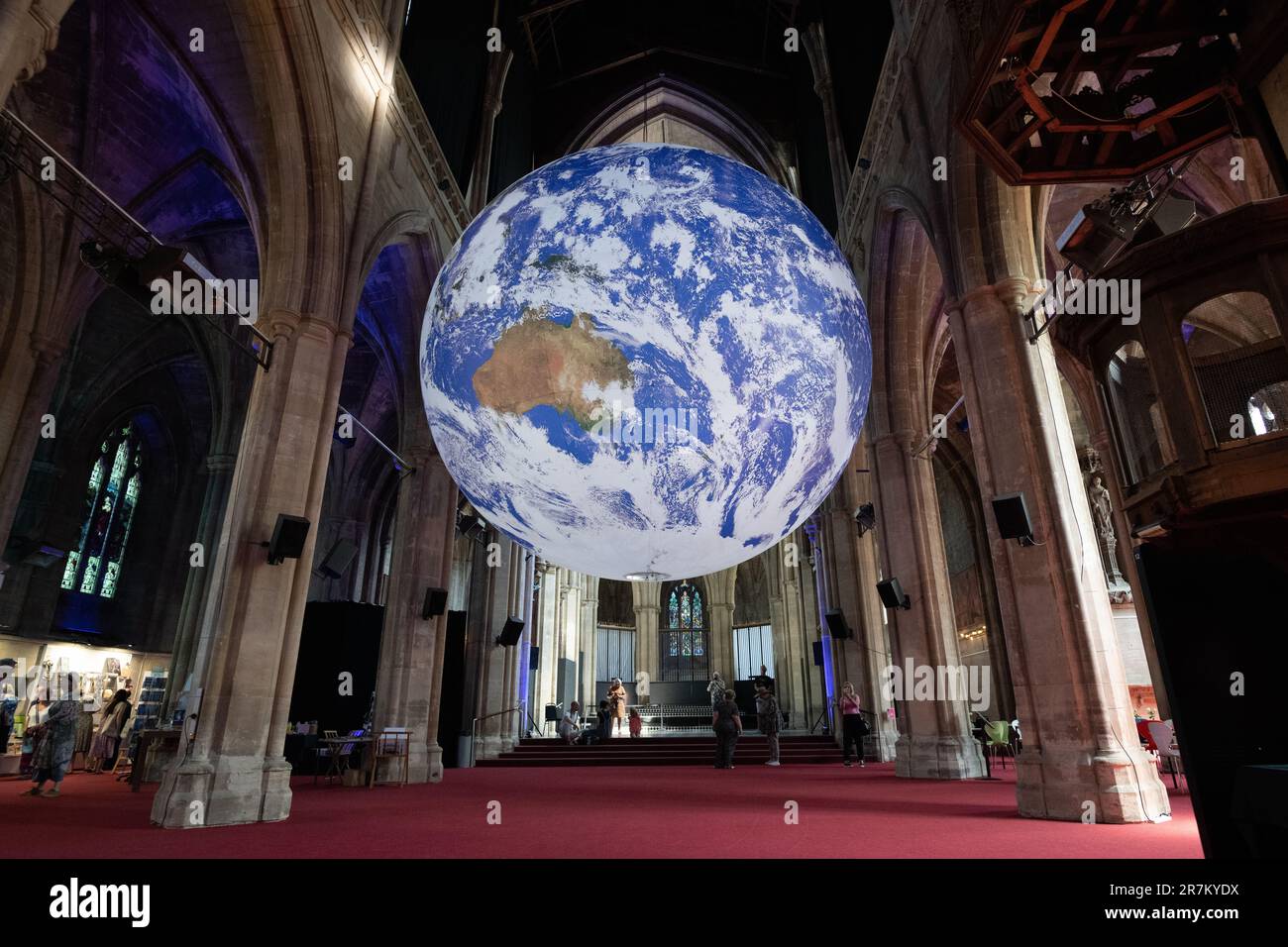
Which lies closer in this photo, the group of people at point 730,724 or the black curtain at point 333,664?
the group of people at point 730,724

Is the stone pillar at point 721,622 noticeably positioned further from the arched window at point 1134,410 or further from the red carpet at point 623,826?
the arched window at point 1134,410

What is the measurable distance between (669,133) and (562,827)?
2219cm

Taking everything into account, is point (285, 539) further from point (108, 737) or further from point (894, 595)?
point (108, 737)

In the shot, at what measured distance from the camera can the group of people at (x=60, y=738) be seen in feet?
28.4

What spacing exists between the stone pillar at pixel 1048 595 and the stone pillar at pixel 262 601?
762 centimetres

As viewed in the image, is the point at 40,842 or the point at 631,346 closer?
the point at 631,346

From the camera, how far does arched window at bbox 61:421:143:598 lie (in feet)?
64.5

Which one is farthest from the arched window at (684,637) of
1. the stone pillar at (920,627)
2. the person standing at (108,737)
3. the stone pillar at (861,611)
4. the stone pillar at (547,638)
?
the person standing at (108,737)

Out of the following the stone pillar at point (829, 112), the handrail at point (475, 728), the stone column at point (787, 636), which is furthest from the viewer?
the stone column at point (787, 636)

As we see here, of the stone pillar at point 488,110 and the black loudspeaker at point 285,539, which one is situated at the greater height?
the stone pillar at point 488,110
